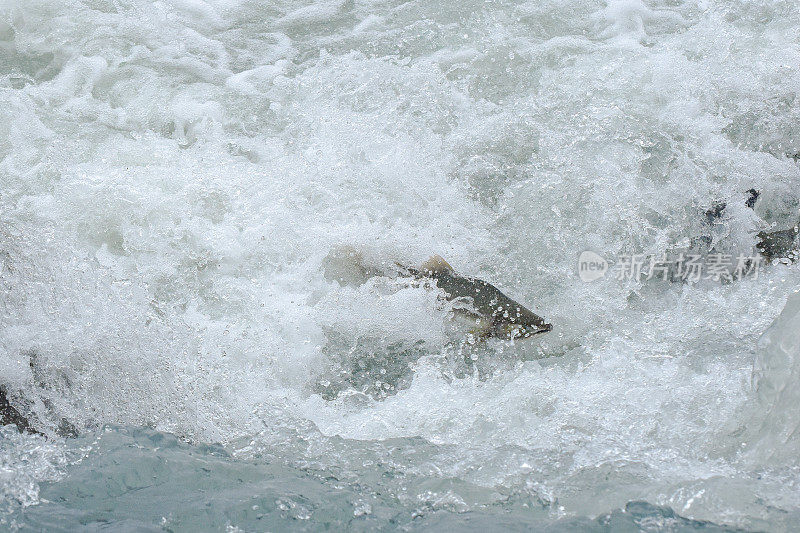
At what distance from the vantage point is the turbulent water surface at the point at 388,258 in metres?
2.55

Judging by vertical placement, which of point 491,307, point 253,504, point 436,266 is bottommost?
point 253,504

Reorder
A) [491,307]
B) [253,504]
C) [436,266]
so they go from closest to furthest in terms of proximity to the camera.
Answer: [253,504]
[491,307]
[436,266]

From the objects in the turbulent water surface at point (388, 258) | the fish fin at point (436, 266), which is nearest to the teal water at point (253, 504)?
the turbulent water surface at point (388, 258)

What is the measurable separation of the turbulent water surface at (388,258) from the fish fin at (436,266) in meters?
0.11

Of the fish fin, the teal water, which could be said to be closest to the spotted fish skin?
the fish fin

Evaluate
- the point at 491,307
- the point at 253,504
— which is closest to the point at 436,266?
the point at 491,307

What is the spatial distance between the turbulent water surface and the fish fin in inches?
4.2

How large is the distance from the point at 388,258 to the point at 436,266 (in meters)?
0.23

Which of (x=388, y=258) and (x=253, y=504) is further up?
(x=388, y=258)

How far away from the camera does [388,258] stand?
3.70 meters

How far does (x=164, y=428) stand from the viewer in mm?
2893

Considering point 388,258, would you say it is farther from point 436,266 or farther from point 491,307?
point 491,307

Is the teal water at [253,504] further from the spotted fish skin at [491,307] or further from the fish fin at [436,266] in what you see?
the fish fin at [436,266]

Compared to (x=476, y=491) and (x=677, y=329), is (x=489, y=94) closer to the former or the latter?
(x=677, y=329)
